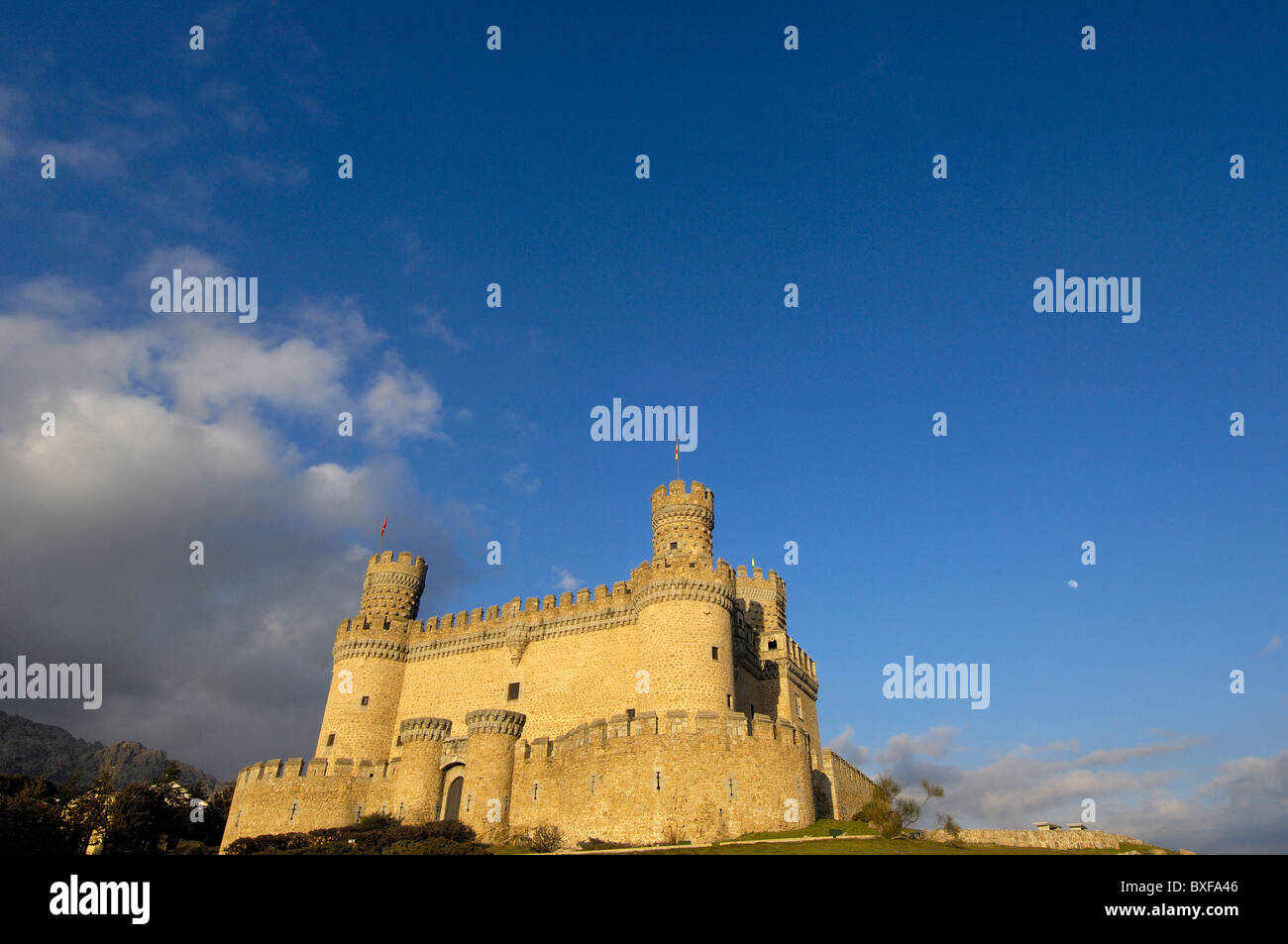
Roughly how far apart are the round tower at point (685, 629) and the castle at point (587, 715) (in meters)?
0.08

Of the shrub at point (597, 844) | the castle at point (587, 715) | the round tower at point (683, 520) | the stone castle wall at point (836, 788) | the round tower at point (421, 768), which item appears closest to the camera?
the shrub at point (597, 844)

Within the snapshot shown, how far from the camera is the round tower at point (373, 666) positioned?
4281 cm

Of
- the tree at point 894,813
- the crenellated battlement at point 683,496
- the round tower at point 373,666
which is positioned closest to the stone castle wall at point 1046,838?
the tree at point 894,813

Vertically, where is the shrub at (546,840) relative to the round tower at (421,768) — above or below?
below

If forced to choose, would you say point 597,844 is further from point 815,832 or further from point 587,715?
point 587,715

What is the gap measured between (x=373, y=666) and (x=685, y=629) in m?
18.9

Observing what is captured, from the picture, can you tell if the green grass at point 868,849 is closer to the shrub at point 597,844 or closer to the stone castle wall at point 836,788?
the shrub at point 597,844

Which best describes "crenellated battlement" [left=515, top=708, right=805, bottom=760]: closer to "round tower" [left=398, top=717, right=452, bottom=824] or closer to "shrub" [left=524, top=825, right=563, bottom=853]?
"shrub" [left=524, top=825, right=563, bottom=853]

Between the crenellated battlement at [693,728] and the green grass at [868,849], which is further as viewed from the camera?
the crenellated battlement at [693,728]

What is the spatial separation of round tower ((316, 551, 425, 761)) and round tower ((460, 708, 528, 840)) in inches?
460

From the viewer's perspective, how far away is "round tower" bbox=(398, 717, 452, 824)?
34125 mm

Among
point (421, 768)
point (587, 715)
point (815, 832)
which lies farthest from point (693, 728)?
point (421, 768)

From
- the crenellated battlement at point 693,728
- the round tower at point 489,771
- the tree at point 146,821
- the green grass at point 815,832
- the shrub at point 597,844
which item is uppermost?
the crenellated battlement at point 693,728
